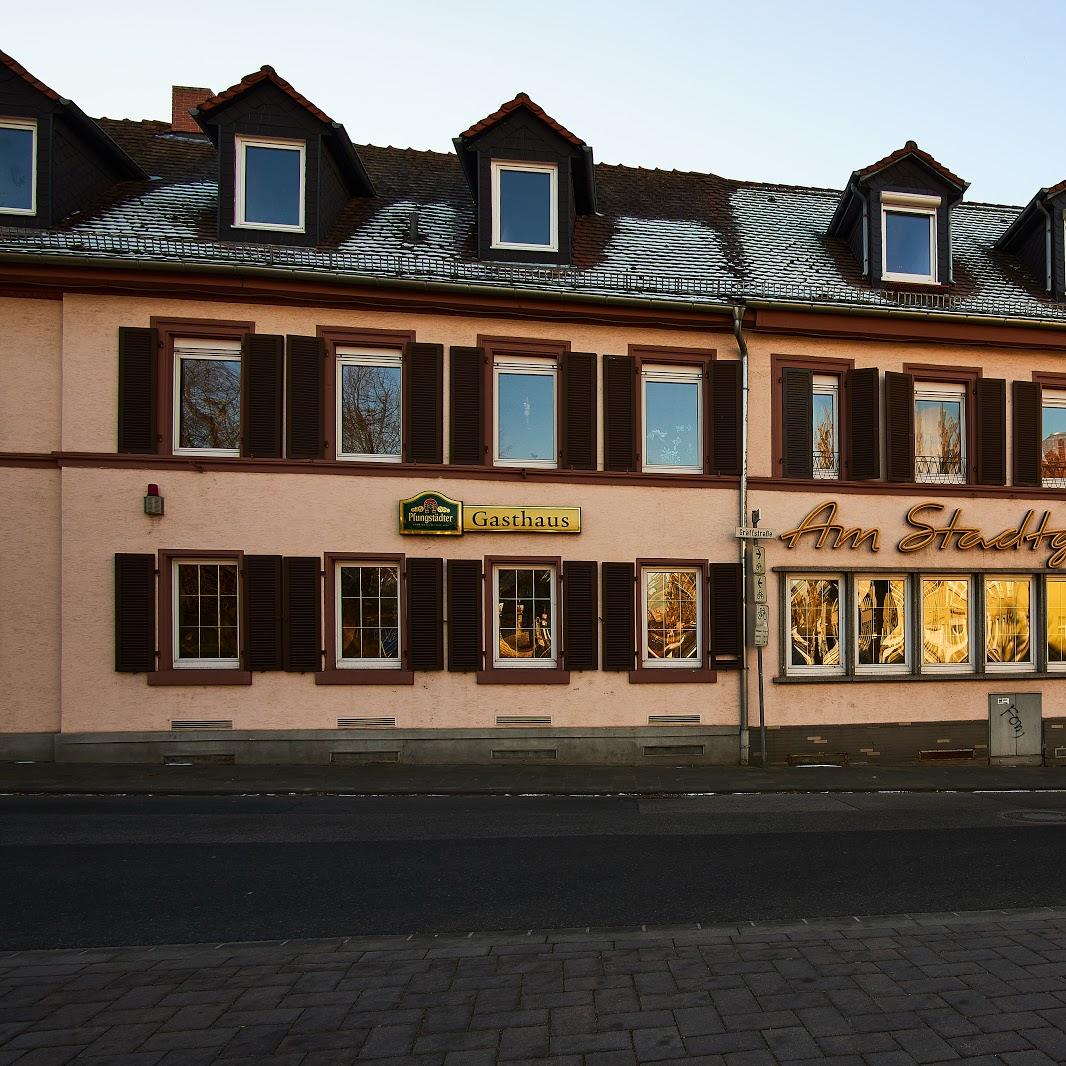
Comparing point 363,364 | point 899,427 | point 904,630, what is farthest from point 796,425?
point 363,364

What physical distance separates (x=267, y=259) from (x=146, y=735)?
7.29 meters

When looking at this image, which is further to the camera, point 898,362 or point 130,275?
point 898,362

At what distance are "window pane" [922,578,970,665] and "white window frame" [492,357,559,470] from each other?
6.68 m

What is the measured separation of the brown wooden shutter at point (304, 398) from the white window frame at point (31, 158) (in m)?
4.60

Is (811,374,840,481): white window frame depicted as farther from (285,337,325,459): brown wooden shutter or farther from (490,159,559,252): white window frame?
(285,337,325,459): brown wooden shutter

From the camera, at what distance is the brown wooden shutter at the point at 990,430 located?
13906 mm

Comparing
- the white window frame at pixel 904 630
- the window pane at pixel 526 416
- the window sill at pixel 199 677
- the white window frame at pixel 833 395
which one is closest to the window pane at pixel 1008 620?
the white window frame at pixel 904 630

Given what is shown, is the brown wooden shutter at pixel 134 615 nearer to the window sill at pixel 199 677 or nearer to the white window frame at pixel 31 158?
the window sill at pixel 199 677

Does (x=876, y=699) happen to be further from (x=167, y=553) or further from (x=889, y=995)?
(x=167, y=553)

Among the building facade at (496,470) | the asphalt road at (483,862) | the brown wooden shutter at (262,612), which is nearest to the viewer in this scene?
the asphalt road at (483,862)

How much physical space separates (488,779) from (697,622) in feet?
13.9

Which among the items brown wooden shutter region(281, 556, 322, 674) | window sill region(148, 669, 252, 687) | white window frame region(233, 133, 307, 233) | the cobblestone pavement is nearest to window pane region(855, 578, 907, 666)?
the cobblestone pavement

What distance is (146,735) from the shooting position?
1202 cm

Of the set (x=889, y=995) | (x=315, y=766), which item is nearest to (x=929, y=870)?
(x=889, y=995)
